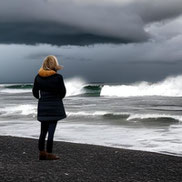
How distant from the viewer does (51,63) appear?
19.6ft

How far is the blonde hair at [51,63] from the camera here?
598 cm

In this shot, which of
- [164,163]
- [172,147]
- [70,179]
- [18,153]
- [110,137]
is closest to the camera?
[70,179]

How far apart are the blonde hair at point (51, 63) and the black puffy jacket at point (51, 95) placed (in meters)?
0.08

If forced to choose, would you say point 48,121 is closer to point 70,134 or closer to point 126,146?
point 126,146

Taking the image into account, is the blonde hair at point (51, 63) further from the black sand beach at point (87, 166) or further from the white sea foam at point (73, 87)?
the white sea foam at point (73, 87)

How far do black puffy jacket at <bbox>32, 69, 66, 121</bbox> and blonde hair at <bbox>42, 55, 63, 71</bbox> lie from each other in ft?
0.26

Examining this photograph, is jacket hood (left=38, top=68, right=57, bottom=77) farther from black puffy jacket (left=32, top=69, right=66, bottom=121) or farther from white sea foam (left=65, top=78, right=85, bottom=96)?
white sea foam (left=65, top=78, right=85, bottom=96)

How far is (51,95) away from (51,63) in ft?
1.88

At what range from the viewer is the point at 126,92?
54406mm

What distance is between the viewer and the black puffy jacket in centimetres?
600

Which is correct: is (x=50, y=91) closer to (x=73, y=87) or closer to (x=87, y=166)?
(x=87, y=166)

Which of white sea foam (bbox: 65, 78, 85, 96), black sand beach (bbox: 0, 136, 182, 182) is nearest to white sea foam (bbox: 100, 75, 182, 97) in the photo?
white sea foam (bbox: 65, 78, 85, 96)

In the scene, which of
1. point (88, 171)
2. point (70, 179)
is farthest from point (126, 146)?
point (70, 179)

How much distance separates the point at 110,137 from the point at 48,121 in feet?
18.0
